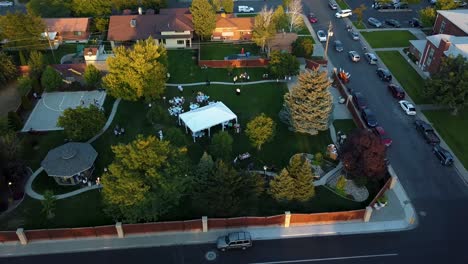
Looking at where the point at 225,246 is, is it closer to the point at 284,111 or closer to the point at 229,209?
the point at 229,209

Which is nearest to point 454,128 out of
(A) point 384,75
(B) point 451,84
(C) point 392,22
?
(B) point 451,84

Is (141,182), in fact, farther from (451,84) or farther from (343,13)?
(343,13)

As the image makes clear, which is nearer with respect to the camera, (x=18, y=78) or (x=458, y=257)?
(x=458, y=257)

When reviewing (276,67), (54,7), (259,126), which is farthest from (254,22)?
(54,7)

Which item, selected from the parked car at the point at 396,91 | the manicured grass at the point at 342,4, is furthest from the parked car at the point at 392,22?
the parked car at the point at 396,91

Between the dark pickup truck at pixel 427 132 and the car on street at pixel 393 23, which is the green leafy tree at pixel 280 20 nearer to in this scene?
the car on street at pixel 393 23
